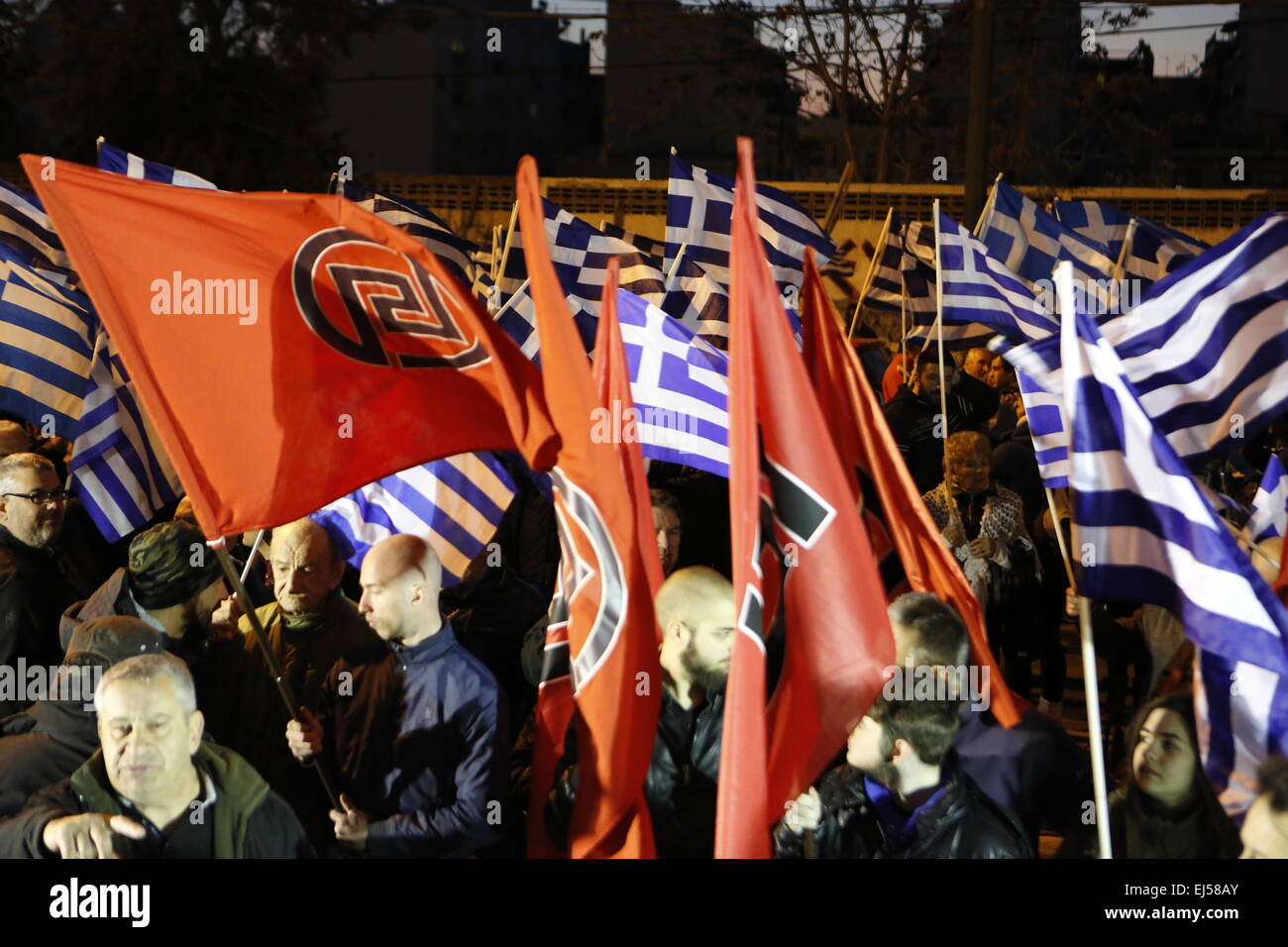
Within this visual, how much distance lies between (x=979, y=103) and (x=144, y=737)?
8309mm

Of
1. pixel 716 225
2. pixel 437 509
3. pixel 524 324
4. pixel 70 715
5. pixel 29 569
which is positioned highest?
pixel 716 225

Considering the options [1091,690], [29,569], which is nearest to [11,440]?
[29,569]

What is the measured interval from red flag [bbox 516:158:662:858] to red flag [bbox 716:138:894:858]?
0.98 ft

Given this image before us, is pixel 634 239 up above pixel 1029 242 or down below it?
above

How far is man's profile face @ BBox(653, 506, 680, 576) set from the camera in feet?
19.9

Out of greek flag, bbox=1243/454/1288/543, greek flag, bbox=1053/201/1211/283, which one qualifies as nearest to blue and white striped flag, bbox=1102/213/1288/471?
greek flag, bbox=1243/454/1288/543

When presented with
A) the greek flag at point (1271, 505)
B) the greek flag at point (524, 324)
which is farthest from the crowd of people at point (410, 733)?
the greek flag at point (524, 324)

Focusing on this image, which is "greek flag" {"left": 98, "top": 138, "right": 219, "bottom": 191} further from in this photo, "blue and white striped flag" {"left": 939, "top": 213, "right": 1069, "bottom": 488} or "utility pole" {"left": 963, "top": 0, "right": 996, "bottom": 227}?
"utility pole" {"left": 963, "top": 0, "right": 996, "bottom": 227}

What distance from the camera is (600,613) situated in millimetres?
4207

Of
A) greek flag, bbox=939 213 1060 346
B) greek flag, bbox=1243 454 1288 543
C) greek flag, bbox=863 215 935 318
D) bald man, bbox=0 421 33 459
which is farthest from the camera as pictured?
greek flag, bbox=863 215 935 318

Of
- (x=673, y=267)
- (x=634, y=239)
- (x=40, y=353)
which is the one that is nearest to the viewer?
(x=40, y=353)

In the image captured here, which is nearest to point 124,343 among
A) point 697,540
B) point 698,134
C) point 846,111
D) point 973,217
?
point 697,540

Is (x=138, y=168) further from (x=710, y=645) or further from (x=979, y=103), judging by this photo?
(x=710, y=645)

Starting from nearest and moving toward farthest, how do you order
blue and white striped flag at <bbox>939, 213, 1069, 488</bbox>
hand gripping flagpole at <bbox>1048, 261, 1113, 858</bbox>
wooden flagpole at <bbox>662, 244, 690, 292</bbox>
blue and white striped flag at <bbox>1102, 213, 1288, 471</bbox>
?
1. hand gripping flagpole at <bbox>1048, 261, 1113, 858</bbox>
2. blue and white striped flag at <bbox>1102, 213, 1288, 471</bbox>
3. blue and white striped flag at <bbox>939, 213, 1069, 488</bbox>
4. wooden flagpole at <bbox>662, 244, 690, 292</bbox>
